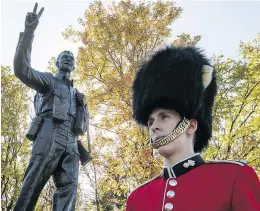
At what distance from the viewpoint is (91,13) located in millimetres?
14070

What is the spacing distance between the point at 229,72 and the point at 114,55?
151 inches

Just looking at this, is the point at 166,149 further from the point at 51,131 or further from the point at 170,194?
the point at 51,131

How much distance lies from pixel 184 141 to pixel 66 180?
275 cm

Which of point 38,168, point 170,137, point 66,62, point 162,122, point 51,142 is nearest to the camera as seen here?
point 170,137

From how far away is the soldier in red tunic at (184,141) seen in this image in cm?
205

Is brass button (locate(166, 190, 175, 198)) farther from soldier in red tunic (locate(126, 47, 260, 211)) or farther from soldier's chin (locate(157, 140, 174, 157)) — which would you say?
soldier's chin (locate(157, 140, 174, 157))

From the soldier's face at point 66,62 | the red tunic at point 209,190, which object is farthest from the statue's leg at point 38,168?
the red tunic at point 209,190

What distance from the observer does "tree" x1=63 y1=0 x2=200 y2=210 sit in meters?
12.0

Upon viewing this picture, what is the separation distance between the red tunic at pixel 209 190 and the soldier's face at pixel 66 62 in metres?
3.17

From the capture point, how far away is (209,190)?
2111mm

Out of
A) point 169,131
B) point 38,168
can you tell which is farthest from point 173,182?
point 38,168

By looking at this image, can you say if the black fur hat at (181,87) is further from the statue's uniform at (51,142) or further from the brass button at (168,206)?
the statue's uniform at (51,142)

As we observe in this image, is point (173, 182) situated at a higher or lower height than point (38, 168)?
lower

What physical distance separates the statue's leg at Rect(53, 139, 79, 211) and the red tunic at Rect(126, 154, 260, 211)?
2311 mm
